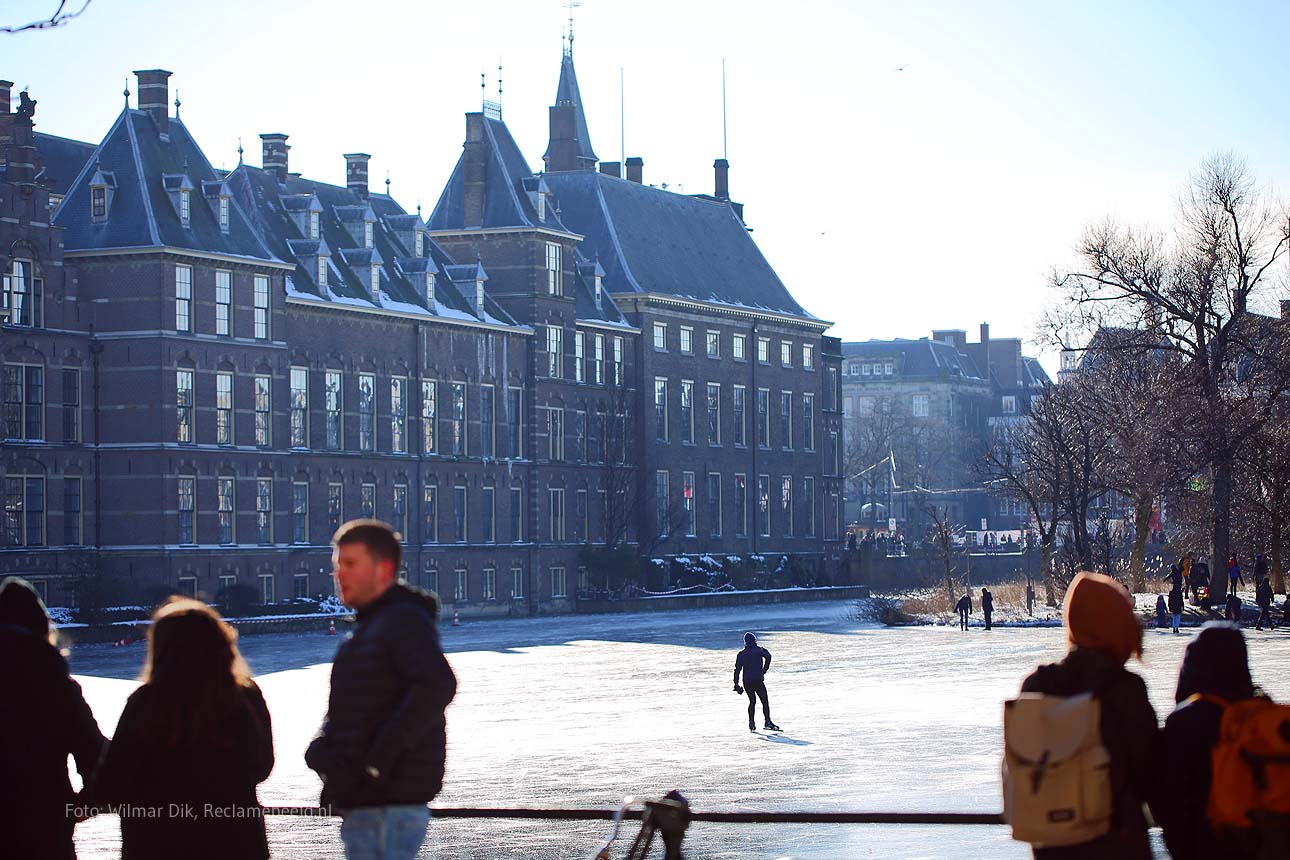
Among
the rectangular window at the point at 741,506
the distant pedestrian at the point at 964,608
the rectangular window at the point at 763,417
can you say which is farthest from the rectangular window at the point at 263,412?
the rectangular window at the point at 763,417

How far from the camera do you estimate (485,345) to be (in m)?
74.9

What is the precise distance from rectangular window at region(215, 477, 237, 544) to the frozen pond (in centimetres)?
994

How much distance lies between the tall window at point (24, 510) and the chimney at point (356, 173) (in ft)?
69.9

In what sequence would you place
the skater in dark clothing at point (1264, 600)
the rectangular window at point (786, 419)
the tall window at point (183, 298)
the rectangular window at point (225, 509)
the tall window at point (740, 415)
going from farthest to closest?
the rectangular window at point (786, 419)
the tall window at point (740, 415)
the rectangular window at point (225, 509)
the tall window at point (183, 298)
the skater in dark clothing at point (1264, 600)

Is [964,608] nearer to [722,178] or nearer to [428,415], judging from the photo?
[428,415]

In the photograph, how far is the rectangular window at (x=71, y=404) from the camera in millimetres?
57625

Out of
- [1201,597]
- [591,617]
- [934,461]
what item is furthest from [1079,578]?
[934,461]

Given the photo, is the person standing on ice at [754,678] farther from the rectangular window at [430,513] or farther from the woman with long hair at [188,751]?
the rectangular window at [430,513]

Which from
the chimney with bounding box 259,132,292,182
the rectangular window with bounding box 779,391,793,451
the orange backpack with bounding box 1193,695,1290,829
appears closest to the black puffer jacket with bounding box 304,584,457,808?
the orange backpack with bounding box 1193,695,1290,829

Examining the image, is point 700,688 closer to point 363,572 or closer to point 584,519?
point 363,572

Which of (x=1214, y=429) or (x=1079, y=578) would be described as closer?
(x=1079, y=578)

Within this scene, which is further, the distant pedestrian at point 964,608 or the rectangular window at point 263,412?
the rectangular window at point 263,412

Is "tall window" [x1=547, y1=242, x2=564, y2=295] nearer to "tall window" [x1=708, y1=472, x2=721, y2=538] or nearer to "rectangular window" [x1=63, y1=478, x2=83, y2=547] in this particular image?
"tall window" [x1=708, y1=472, x2=721, y2=538]

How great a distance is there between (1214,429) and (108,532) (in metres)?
30.8
